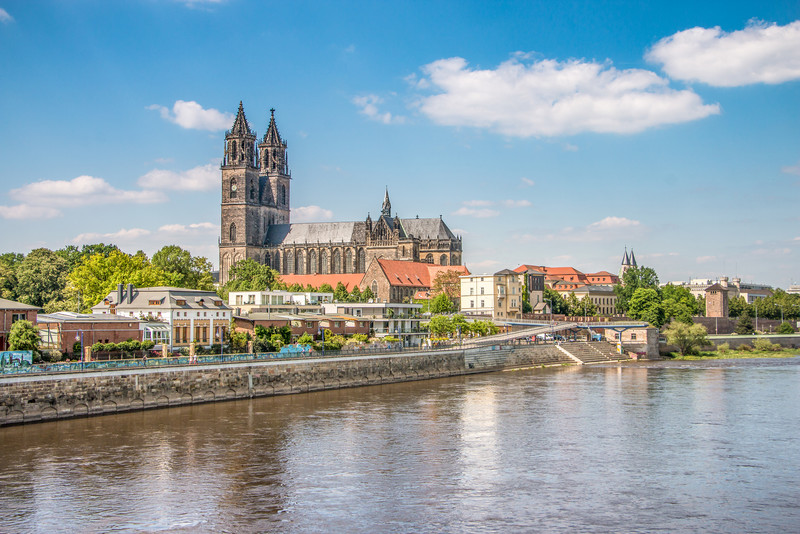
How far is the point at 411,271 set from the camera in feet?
431

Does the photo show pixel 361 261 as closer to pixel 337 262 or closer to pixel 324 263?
pixel 337 262

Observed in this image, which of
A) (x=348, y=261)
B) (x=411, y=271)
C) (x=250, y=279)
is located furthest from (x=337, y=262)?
(x=250, y=279)

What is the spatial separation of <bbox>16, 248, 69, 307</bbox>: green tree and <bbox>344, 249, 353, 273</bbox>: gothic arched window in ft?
202

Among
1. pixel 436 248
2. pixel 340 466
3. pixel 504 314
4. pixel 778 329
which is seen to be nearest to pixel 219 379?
pixel 340 466

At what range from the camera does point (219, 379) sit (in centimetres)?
5166

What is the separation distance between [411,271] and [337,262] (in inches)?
1064

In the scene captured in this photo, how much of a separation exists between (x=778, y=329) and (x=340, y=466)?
388 ft

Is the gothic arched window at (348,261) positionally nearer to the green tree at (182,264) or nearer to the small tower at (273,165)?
the small tower at (273,165)

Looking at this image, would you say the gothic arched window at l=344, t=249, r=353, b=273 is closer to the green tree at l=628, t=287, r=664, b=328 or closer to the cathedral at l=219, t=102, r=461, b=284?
the cathedral at l=219, t=102, r=461, b=284

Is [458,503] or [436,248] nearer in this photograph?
[458,503]

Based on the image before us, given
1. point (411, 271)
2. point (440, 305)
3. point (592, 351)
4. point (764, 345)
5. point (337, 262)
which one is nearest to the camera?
point (592, 351)

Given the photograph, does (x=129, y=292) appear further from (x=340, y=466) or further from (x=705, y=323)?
(x=705, y=323)

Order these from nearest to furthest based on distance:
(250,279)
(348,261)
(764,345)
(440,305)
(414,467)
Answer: (414,467) → (764,345) → (440,305) → (250,279) → (348,261)

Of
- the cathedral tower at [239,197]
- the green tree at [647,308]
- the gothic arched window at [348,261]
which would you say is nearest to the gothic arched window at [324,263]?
the gothic arched window at [348,261]
